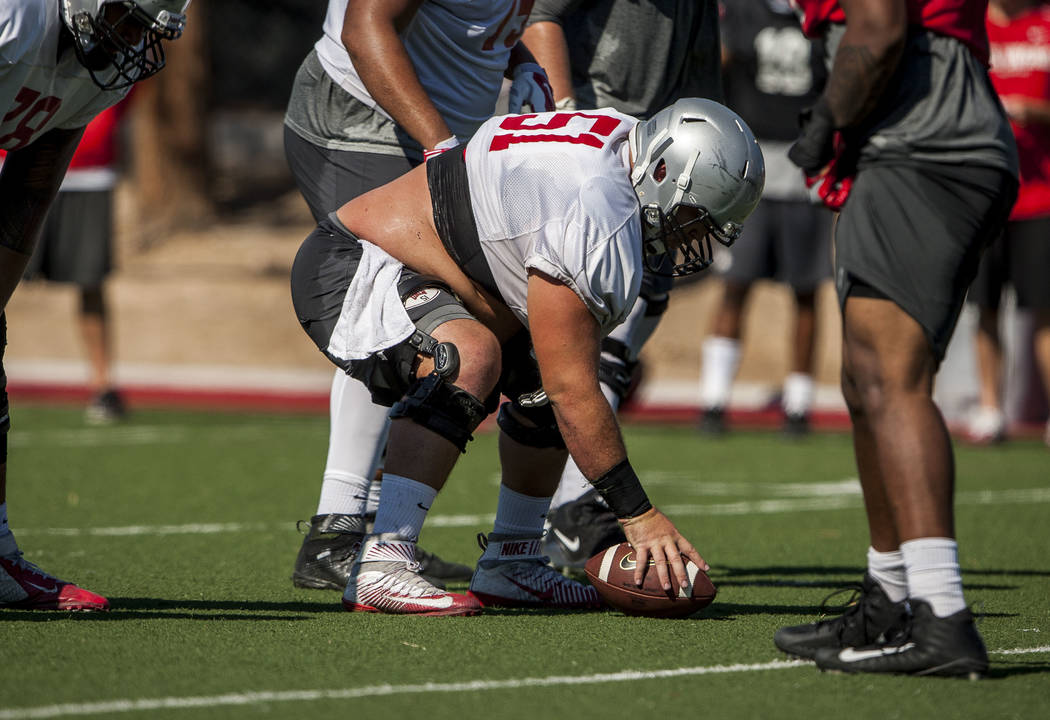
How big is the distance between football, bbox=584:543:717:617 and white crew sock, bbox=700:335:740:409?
5.39 m

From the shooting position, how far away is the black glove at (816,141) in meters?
3.81

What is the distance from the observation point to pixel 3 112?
13.0 feet

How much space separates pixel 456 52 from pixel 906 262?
1.99 metres

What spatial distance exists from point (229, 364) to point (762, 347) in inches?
205

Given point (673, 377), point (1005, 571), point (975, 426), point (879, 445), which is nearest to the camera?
point (879, 445)

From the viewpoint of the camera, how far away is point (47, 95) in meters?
4.06

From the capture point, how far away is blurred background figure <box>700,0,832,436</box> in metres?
9.73

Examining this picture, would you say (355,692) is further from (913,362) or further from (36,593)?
(913,362)

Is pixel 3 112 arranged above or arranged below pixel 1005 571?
above

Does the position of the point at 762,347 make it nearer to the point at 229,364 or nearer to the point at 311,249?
the point at 229,364

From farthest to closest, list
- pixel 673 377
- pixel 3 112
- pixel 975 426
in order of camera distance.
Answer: pixel 673 377
pixel 975 426
pixel 3 112

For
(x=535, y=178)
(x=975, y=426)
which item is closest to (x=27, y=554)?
(x=535, y=178)

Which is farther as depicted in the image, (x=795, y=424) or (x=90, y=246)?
(x=90, y=246)

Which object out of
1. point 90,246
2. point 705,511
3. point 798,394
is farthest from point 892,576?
point 90,246
